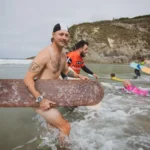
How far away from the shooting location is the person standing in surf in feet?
9.17

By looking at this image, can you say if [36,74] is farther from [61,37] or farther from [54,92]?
[61,37]

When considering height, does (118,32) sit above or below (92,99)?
below

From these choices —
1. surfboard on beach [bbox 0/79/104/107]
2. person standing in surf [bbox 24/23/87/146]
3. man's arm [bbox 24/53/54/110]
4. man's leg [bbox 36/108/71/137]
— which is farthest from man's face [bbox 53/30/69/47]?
man's leg [bbox 36/108/71/137]

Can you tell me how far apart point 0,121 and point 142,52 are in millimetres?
44161

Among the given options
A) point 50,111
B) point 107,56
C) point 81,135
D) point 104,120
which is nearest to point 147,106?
point 104,120

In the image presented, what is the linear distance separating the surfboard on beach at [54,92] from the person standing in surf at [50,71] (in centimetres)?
9

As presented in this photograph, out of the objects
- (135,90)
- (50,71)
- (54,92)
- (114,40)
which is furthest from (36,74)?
(114,40)

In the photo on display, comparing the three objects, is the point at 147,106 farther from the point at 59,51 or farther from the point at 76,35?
the point at 76,35

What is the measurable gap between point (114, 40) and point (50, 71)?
4425 cm

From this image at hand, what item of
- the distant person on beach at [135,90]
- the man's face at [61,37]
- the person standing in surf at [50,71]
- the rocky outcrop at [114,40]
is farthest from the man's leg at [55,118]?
the rocky outcrop at [114,40]

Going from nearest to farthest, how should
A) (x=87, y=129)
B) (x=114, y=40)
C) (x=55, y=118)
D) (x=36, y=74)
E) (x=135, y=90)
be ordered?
(x=55, y=118), (x=36, y=74), (x=87, y=129), (x=135, y=90), (x=114, y=40)

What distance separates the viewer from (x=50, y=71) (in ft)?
10.3

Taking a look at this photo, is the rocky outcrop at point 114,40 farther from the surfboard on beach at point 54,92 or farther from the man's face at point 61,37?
the surfboard on beach at point 54,92

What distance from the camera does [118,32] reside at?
158 feet
